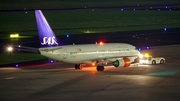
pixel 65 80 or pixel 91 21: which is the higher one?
pixel 91 21

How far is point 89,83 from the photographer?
61.8 meters

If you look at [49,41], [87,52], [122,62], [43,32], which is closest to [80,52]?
[87,52]

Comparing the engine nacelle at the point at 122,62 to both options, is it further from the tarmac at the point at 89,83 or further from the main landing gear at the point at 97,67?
the main landing gear at the point at 97,67

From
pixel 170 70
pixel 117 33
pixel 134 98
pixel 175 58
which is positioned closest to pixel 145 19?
pixel 117 33

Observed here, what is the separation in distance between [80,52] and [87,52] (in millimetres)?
1375

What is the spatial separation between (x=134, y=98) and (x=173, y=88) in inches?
336

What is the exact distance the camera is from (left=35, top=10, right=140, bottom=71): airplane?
71688 millimetres

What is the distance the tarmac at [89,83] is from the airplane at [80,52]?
5.05ft

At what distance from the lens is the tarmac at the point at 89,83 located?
5238 centimetres

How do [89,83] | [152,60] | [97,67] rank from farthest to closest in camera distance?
1. [152,60]
2. [97,67]
3. [89,83]

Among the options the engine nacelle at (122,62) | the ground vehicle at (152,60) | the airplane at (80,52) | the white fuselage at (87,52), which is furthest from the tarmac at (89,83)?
the white fuselage at (87,52)

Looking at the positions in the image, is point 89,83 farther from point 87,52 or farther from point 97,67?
point 87,52

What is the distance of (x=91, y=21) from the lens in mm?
158125

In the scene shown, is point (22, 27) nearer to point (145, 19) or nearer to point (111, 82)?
point (145, 19)
